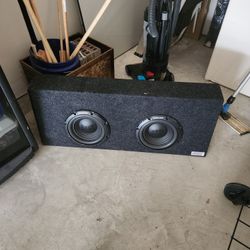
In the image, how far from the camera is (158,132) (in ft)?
3.63

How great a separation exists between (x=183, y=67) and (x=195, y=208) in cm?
93

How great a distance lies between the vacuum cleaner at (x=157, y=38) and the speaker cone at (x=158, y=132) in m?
0.33

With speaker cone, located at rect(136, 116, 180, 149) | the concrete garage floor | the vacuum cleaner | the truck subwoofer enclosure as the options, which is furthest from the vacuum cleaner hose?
the concrete garage floor

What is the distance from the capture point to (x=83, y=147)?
120 cm

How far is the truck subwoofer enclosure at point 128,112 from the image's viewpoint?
94cm

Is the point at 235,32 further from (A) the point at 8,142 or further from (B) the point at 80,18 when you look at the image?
(A) the point at 8,142

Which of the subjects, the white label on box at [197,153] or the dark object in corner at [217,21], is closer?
the white label on box at [197,153]

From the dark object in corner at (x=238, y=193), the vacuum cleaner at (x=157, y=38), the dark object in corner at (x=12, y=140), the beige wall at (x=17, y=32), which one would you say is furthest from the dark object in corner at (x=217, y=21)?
the dark object in corner at (x=12, y=140)

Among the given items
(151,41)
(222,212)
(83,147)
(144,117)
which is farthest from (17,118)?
(222,212)

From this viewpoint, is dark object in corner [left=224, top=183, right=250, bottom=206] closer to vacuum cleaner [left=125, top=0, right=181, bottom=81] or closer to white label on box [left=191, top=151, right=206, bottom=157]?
white label on box [left=191, top=151, right=206, bottom=157]

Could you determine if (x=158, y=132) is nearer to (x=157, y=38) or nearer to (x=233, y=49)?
(x=157, y=38)

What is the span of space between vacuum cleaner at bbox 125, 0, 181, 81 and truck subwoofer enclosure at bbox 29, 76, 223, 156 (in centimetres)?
35

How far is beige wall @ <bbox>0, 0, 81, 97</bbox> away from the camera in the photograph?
1200mm

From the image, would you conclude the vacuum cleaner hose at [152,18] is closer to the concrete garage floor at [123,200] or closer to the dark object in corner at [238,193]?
the concrete garage floor at [123,200]
